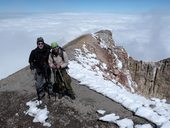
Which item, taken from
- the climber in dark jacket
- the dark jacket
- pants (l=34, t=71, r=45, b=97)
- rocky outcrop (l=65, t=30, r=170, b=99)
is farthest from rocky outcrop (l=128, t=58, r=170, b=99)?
the dark jacket

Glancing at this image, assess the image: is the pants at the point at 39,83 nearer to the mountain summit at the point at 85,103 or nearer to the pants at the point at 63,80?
the mountain summit at the point at 85,103

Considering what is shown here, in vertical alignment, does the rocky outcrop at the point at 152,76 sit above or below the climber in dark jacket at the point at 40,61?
below

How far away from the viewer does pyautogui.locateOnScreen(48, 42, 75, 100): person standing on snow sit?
55.2 feet

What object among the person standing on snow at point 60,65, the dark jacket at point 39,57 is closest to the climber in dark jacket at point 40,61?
the dark jacket at point 39,57

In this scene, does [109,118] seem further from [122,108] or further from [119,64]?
[119,64]

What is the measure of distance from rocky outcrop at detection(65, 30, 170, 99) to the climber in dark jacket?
47.3 feet

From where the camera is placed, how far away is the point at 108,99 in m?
18.5

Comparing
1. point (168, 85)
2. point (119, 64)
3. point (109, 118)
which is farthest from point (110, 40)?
point (109, 118)

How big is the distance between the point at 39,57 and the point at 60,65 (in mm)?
1023

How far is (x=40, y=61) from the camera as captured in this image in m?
17.2

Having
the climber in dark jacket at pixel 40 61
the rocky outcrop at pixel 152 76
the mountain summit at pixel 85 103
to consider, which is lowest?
the rocky outcrop at pixel 152 76

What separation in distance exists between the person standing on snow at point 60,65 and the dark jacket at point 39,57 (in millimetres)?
251

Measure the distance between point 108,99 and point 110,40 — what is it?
65.5ft

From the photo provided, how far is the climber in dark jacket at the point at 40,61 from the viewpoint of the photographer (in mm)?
16844
